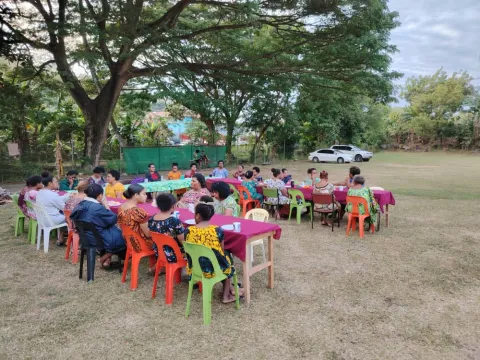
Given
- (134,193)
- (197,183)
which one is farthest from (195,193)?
(134,193)

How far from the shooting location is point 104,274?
16.3 feet

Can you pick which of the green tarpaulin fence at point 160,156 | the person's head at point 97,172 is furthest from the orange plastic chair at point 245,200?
the green tarpaulin fence at point 160,156

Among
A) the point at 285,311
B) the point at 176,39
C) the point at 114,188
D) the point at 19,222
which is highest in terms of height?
the point at 176,39

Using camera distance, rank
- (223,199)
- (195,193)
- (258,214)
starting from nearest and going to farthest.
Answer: (223,199) < (258,214) < (195,193)

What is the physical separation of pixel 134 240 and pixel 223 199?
1.23 metres

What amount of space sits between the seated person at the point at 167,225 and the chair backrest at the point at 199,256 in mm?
310

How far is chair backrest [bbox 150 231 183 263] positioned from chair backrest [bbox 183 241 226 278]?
0.29 m

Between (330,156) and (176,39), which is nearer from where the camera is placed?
(176,39)

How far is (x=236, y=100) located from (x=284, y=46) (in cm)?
1061

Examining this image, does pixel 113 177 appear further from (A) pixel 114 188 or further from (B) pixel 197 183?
(B) pixel 197 183

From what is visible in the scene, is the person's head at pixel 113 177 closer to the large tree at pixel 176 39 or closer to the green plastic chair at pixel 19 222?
the green plastic chair at pixel 19 222

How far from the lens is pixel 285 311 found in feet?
12.8

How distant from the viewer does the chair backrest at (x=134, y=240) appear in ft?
14.2

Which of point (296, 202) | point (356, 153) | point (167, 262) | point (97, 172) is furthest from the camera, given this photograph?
point (356, 153)
